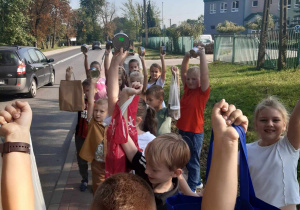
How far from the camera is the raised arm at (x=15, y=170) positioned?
1.35 metres

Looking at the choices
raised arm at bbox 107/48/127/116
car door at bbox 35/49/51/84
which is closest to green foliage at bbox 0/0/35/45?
car door at bbox 35/49/51/84

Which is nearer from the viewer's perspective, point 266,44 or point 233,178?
point 233,178

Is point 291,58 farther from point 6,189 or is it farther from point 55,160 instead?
point 6,189

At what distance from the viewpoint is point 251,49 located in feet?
58.7

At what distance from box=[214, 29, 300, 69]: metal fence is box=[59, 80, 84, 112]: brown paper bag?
11.5m

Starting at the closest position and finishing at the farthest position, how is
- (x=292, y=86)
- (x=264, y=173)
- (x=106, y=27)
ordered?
(x=264, y=173), (x=292, y=86), (x=106, y=27)

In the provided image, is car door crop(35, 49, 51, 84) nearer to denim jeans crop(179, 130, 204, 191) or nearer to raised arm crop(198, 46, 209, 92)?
denim jeans crop(179, 130, 204, 191)

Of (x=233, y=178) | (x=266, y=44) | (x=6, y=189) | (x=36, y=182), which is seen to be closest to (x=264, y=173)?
(x=233, y=178)

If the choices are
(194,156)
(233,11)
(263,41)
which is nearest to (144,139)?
(194,156)

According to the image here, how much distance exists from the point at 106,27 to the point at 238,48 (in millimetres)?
68653

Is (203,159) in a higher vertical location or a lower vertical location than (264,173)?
lower

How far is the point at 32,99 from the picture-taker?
442 inches

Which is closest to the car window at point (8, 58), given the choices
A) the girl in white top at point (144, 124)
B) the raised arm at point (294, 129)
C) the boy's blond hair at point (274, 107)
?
the girl in white top at point (144, 124)

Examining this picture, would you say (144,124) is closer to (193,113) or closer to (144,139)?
(144,139)
